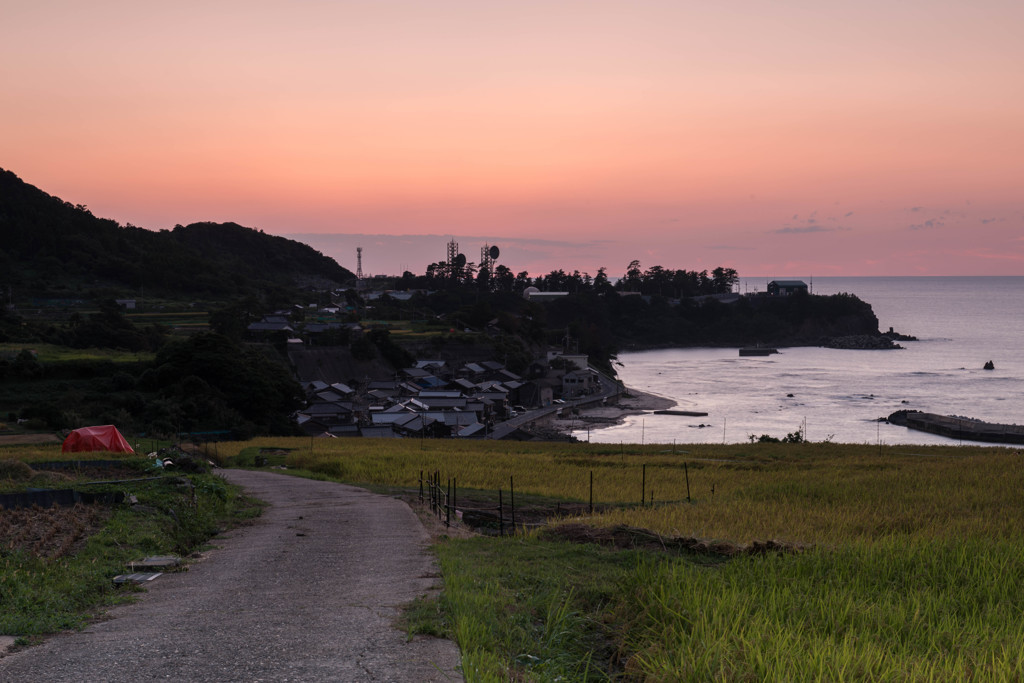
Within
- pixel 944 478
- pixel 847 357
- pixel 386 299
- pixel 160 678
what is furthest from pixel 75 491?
pixel 847 357

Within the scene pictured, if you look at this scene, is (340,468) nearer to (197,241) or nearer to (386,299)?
(386,299)

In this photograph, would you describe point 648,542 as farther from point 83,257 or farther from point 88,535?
point 83,257

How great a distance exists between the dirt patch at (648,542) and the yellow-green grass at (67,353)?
55.0 m

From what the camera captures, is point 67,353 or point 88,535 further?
point 67,353

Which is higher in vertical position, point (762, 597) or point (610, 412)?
point (762, 597)

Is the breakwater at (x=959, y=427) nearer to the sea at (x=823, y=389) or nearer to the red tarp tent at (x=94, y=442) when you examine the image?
the sea at (x=823, y=389)

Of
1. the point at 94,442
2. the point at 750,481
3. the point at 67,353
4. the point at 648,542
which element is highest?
the point at 648,542

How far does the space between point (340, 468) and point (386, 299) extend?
109 m

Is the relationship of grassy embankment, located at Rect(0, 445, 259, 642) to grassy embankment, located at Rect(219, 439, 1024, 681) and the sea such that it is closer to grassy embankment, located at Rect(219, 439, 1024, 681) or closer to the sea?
grassy embankment, located at Rect(219, 439, 1024, 681)

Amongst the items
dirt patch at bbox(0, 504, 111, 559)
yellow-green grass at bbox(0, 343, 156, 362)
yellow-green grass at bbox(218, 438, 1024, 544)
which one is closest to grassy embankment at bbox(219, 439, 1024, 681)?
yellow-green grass at bbox(218, 438, 1024, 544)

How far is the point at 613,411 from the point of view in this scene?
248 ft

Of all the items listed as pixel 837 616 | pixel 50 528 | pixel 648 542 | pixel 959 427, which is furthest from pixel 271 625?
pixel 959 427

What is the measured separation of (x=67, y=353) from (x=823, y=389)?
77086 millimetres

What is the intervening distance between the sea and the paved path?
4625 cm
